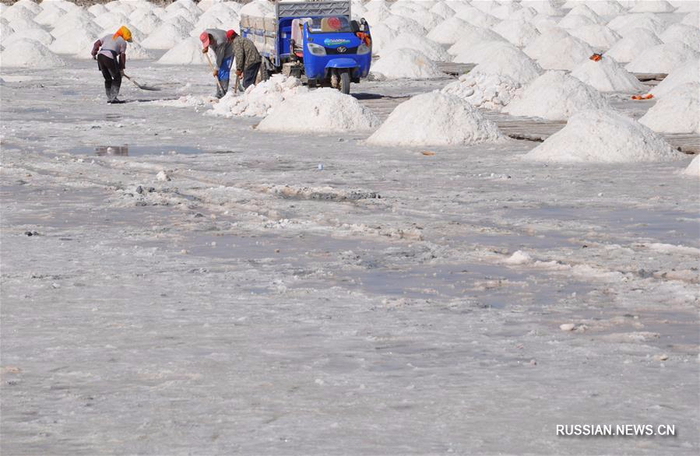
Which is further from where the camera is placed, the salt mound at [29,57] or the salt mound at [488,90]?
the salt mound at [29,57]

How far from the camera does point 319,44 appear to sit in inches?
814

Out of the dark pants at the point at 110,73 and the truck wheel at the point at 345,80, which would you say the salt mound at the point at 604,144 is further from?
the dark pants at the point at 110,73

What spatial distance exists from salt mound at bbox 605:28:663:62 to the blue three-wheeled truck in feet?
47.1

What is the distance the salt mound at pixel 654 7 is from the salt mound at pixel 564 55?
25.7m

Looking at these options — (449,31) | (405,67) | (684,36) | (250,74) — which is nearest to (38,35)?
(449,31)

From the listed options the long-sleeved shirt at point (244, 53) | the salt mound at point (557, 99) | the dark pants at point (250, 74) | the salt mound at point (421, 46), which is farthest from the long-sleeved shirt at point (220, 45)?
the salt mound at point (421, 46)

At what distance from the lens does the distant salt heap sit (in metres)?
35.6

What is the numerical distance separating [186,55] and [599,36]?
11690 mm

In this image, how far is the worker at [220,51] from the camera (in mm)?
21266

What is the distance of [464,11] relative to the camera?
50812 millimetres

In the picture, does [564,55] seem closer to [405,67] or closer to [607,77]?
[405,67]

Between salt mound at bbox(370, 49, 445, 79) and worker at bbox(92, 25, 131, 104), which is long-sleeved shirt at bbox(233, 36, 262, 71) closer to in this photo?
worker at bbox(92, 25, 131, 104)

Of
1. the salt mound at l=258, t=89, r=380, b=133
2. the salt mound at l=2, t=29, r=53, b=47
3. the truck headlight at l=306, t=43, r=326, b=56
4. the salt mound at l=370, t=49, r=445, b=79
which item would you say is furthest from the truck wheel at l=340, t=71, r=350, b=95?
the salt mound at l=2, t=29, r=53, b=47

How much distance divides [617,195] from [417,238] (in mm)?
2711
